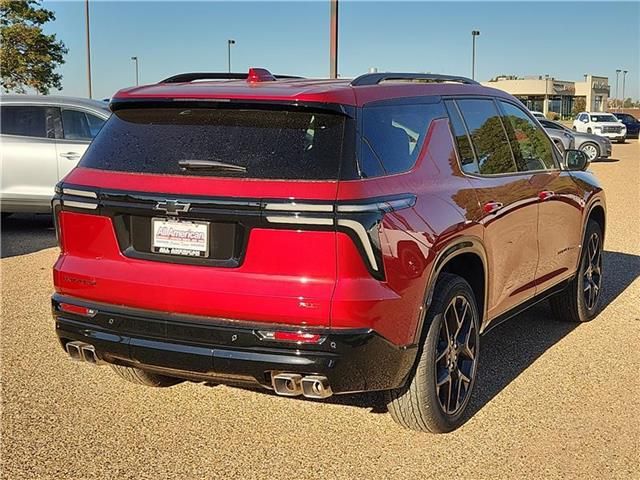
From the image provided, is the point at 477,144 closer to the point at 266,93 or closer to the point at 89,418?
the point at 266,93

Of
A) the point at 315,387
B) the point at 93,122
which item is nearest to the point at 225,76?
the point at 315,387

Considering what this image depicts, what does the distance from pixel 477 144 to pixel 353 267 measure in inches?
66.9

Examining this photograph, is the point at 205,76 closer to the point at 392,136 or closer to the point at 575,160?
the point at 392,136

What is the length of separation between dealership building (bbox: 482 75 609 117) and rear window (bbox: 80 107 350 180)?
260 feet

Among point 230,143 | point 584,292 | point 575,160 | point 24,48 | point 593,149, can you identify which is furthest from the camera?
point 24,48

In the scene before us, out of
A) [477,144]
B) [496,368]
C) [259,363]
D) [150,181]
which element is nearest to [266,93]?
[150,181]

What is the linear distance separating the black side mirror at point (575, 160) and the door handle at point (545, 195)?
53 cm

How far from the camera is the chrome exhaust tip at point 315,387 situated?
347 centimetres

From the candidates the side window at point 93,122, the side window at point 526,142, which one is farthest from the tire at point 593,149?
the side window at point 526,142

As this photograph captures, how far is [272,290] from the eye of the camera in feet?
11.3

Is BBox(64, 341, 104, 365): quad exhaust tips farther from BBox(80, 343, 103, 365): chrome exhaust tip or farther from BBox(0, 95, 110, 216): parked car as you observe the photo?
BBox(0, 95, 110, 216): parked car

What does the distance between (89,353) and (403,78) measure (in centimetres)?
226

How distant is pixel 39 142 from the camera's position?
10.3 meters

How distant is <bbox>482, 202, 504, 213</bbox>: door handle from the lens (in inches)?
177
